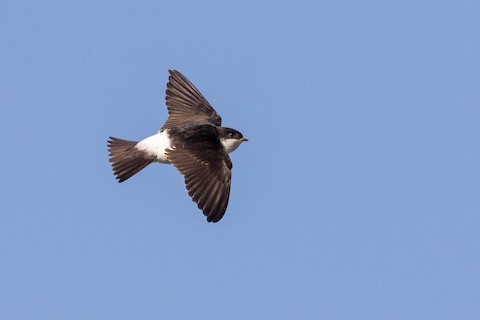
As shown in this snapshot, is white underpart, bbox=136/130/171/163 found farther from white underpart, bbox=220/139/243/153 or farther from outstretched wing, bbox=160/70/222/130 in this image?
outstretched wing, bbox=160/70/222/130

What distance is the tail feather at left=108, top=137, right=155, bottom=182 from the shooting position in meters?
15.1

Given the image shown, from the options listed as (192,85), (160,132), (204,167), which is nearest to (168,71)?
(192,85)

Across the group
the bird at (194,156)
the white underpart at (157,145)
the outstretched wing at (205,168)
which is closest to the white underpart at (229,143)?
the bird at (194,156)

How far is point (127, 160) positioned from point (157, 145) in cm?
46

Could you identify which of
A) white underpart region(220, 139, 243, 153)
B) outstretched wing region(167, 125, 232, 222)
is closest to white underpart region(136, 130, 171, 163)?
outstretched wing region(167, 125, 232, 222)

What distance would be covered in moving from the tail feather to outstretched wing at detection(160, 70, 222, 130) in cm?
133

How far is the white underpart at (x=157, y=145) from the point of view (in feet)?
49.3

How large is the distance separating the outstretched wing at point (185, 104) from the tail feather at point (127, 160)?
52.4 inches

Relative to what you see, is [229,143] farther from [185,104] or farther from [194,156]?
[185,104]

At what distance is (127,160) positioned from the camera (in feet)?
49.9

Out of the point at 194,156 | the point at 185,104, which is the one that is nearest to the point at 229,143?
the point at 194,156

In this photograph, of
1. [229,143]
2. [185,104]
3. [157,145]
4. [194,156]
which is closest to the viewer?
[194,156]

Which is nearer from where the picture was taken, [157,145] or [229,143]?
[157,145]

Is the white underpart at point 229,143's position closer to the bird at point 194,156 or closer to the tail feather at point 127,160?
the bird at point 194,156
